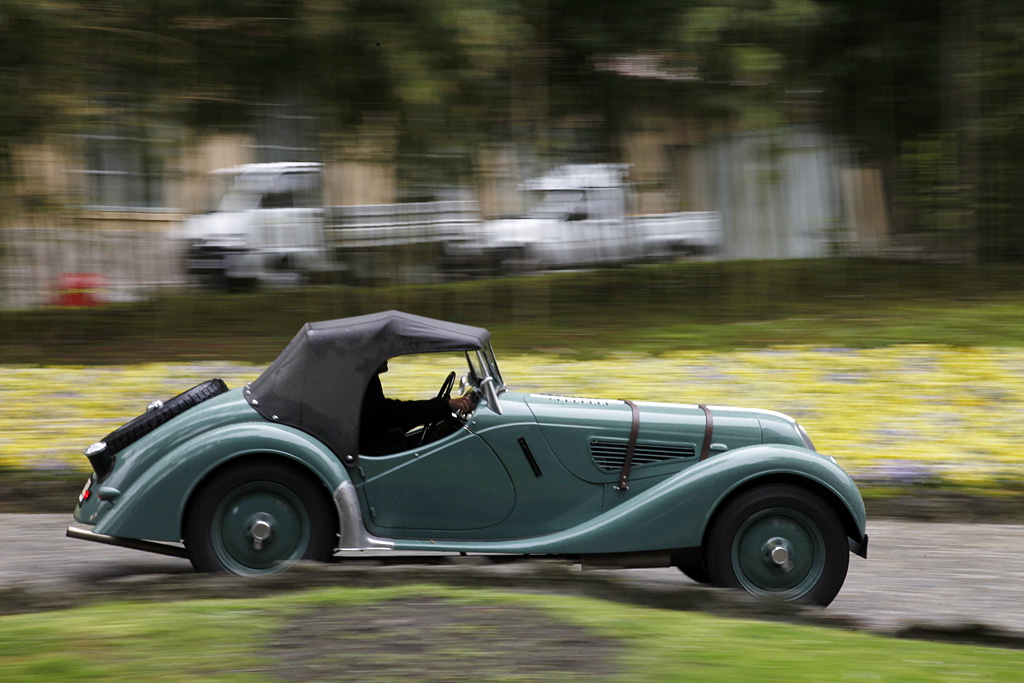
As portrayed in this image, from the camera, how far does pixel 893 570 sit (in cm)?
589

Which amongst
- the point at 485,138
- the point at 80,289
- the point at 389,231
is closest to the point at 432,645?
the point at 485,138

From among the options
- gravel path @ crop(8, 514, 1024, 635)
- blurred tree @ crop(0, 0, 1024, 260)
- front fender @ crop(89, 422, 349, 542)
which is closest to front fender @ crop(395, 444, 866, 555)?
gravel path @ crop(8, 514, 1024, 635)

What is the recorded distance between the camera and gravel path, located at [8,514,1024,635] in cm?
513

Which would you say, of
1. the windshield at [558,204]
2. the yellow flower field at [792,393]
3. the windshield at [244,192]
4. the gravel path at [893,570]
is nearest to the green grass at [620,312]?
the yellow flower field at [792,393]

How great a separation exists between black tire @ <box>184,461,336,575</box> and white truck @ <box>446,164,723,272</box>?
9524mm

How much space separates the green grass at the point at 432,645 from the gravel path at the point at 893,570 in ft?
2.59

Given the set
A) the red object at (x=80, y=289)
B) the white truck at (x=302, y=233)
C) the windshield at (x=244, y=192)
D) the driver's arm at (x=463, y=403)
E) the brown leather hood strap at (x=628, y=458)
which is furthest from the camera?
the windshield at (x=244, y=192)

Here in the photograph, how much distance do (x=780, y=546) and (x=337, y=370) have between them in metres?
2.31

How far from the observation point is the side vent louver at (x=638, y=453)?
5336mm

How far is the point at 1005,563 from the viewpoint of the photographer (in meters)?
6.06

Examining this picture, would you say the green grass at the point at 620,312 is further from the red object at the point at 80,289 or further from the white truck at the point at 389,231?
the white truck at the point at 389,231

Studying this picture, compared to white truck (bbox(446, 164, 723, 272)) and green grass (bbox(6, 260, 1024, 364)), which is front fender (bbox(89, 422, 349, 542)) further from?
white truck (bbox(446, 164, 723, 272))

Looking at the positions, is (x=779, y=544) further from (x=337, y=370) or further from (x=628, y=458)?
(x=337, y=370)

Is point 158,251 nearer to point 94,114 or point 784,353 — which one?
point 94,114
